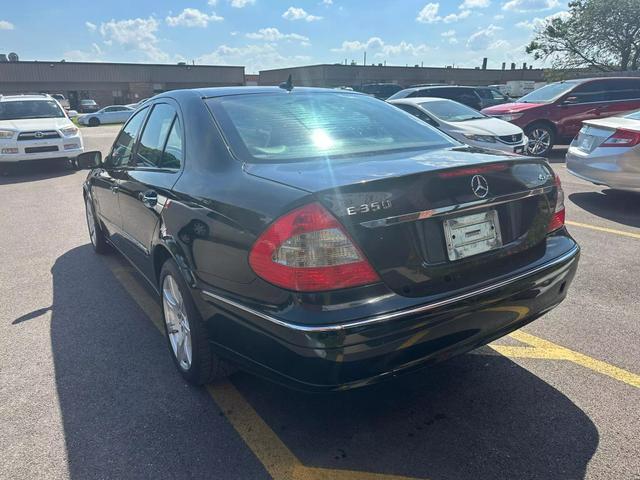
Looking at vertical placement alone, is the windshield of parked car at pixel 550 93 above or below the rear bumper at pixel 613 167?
above

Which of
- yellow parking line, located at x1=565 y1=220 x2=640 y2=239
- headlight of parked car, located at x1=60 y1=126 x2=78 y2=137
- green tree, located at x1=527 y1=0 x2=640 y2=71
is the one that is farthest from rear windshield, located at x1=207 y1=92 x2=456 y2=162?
green tree, located at x1=527 y1=0 x2=640 y2=71

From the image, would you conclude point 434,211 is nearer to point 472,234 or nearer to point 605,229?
point 472,234

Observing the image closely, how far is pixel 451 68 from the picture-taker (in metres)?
59.7

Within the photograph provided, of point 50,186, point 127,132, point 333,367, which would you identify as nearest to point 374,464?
point 333,367

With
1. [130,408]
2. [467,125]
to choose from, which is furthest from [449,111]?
[130,408]

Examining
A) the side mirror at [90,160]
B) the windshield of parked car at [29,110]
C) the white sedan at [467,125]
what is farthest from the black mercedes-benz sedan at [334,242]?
the windshield of parked car at [29,110]

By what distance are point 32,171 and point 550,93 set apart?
12.9 metres

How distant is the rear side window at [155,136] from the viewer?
3.34 metres

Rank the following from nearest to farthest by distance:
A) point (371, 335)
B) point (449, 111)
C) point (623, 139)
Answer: point (371, 335) < point (623, 139) < point (449, 111)

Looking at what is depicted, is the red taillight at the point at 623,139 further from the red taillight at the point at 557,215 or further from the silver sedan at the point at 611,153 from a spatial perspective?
the red taillight at the point at 557,215

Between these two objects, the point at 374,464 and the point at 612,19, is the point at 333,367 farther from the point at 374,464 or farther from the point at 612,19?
the point at 612,19

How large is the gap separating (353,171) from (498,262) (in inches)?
32.5

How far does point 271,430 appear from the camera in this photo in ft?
8.38

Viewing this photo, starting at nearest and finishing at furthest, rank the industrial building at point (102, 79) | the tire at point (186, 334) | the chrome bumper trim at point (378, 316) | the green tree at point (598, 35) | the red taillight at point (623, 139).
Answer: the chrome bumper trim at point (378, 316) < the tire at point (186, 334) < the red taillight at point (623, 139) < the green tree at point (598, 35) < the industrial building at point (102, 79)
